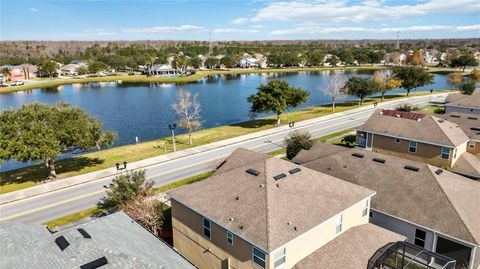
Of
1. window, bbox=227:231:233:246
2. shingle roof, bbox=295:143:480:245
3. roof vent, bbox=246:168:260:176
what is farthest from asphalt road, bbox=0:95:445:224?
window, bbox=227:231:233:246

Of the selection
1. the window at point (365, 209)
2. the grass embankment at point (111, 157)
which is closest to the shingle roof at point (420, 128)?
the window at point (365, 209)

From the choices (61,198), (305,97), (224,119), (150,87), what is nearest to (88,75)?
(150,87)

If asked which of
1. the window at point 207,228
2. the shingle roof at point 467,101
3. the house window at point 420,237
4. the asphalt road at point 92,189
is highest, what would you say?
the shingle roof at point 467,101

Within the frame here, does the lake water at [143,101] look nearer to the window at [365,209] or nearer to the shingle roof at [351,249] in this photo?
the window at [365,209]

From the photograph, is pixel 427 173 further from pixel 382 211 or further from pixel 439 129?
pixel 439 129

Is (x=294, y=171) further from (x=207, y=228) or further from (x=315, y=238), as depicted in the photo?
(x=207, y=228)
